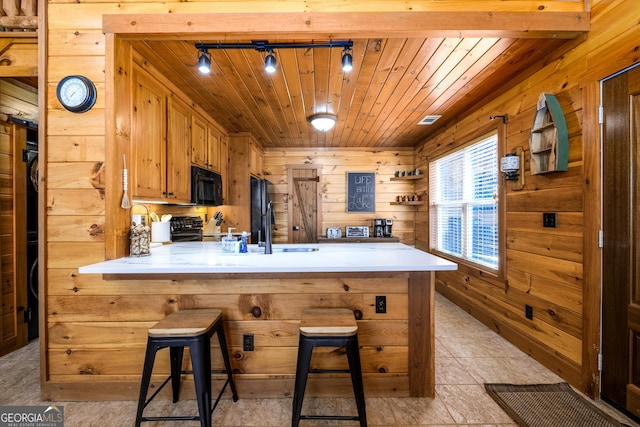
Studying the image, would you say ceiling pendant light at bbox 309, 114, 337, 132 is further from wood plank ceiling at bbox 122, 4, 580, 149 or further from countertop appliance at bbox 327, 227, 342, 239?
countertop appliance at bbox 327, 227, 342, 239

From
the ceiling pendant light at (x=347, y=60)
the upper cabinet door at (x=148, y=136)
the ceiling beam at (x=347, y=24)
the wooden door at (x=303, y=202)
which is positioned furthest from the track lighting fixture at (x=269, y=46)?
the wooden door at (x=303, y=202)

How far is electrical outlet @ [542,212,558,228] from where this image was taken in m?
2.14

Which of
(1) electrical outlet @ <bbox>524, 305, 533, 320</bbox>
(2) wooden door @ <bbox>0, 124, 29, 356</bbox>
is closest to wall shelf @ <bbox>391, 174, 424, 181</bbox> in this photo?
(1) electrical outlet @ <bbox>524, 305, 533, 320</bbox>

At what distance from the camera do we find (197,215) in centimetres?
354

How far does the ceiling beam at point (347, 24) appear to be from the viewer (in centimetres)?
175

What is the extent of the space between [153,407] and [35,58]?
2.50 meters

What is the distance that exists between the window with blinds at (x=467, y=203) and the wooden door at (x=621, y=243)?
115cm

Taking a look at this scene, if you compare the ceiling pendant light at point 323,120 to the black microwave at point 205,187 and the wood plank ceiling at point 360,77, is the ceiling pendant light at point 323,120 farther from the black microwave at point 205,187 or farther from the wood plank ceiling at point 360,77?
the black microwave at point 205,187

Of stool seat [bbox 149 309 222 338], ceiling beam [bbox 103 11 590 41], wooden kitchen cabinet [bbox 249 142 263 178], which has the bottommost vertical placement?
stool seat [bbox 149 309 222 338]

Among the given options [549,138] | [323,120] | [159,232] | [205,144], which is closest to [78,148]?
[159,232]

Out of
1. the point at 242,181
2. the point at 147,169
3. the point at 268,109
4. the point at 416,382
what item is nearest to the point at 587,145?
the point at 416,382

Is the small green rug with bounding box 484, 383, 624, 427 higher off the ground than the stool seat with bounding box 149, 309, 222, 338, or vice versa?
the stool seat with bounding box 149, 309, 222, 338

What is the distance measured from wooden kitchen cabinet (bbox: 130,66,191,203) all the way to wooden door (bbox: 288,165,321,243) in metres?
2.42

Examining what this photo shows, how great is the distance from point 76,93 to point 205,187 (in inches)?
58.2
